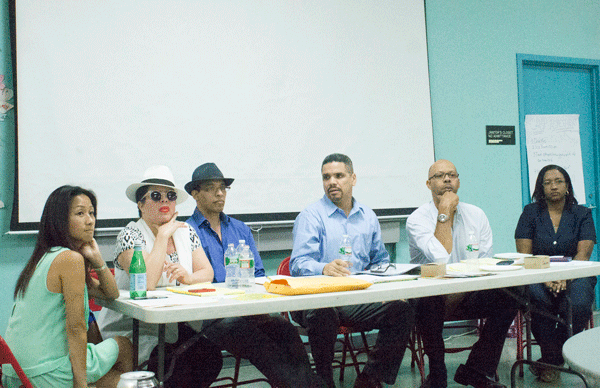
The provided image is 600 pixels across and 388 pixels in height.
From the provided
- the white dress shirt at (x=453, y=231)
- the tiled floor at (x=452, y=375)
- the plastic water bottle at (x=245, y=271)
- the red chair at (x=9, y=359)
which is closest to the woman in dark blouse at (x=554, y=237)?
the tiled floor at (x=452, y=375)

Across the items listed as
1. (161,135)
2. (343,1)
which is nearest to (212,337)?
(161,135)

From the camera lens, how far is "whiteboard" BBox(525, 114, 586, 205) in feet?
17.7

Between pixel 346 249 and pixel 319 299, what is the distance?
0.82 metres

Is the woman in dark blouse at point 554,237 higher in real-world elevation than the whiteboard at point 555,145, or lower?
lower

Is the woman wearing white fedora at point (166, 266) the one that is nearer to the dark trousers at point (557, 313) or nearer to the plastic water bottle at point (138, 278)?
the plastic water bottle at point (138, 278)

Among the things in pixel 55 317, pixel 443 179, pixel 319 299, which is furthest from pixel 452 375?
pixel 55 317

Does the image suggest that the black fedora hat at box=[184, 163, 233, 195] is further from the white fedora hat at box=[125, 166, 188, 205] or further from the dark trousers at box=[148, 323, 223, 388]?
the dark trousers at box=[148, 323, 223, 388]

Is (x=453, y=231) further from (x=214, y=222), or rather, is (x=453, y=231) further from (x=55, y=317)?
(x=55, y=317)

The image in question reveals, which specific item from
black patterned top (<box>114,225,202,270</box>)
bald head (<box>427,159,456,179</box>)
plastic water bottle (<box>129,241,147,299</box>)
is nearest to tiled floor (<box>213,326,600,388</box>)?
black patterned top (<box>114,225,202,270</box>)

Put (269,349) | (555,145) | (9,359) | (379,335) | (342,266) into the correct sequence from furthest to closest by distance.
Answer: (555,145) < (379,335) < (342,266) < (269,349) < (9,359)

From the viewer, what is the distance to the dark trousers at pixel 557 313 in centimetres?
358

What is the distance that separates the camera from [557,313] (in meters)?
3.69

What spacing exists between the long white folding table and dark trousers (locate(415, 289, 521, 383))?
402mm

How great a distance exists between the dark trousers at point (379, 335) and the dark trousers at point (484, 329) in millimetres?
304
